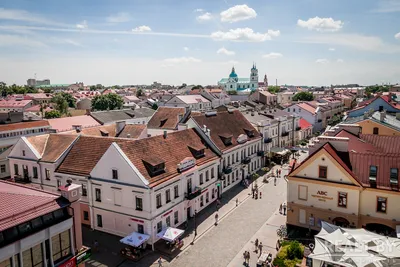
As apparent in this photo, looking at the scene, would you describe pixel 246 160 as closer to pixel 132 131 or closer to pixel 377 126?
pixel 132 131

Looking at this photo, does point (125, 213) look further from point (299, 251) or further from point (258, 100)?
point (258, 100)

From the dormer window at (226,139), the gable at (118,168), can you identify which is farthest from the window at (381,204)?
the dormer window at (226,139)

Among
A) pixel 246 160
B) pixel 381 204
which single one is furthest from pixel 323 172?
pixel 246 160

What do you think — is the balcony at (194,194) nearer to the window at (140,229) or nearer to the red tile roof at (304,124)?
the window at (140,229)

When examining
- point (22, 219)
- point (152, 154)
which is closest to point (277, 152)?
point (152, 154)

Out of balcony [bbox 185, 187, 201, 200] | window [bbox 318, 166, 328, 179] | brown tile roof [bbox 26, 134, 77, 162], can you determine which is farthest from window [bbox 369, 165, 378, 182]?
brown tile roof [bbox 26, 134, 77, 162]

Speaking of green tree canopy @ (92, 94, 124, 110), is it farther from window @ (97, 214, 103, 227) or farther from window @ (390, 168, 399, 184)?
window @ (390, 168, 399, 184)
